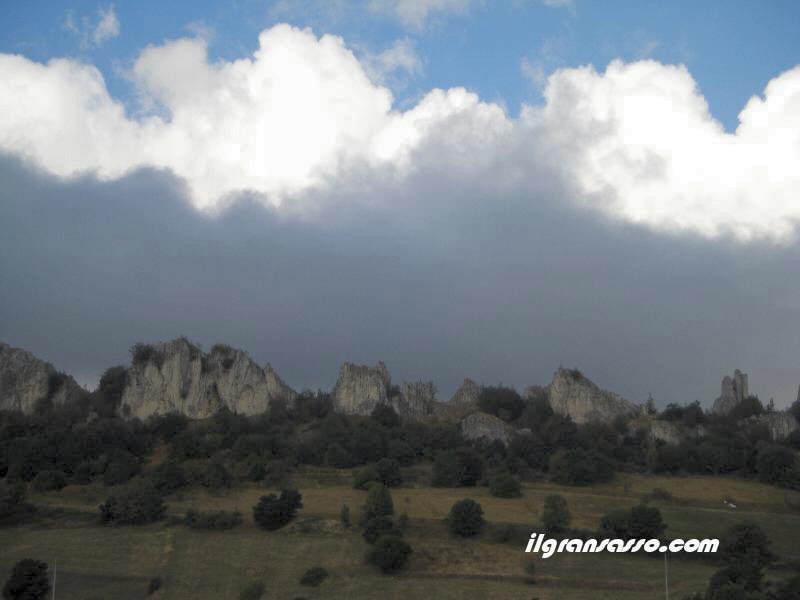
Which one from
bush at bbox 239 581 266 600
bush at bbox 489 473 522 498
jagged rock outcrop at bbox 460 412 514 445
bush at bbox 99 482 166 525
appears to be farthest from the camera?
jagged rock outcrop at bbox 460 412 514 445

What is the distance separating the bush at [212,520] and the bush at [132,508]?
286cm

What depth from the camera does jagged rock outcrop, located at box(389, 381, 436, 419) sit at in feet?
406

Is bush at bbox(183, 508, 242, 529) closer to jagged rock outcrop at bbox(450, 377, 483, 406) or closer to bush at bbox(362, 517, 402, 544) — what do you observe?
bush at bbox(362, 517, 402, 544)

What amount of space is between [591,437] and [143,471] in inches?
1966

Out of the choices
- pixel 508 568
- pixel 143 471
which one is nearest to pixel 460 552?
pixel 508 568

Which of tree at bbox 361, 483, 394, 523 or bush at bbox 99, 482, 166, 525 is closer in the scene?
tree at bbox 361, 483, 394, 523

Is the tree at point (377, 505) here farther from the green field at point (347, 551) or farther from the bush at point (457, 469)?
the bush at point (457, 469)

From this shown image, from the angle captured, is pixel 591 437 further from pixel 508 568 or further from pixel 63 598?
pixel 63 598

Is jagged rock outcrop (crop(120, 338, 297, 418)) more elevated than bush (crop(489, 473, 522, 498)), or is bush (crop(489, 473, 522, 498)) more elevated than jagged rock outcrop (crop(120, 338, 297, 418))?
jagged rock outcrop (crop(120, 338, 297, 418))

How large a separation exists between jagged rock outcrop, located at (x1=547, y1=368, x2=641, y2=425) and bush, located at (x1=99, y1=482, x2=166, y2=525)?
58518 millimetres

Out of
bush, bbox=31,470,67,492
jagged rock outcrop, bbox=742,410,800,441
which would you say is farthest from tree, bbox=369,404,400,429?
jagged rock outcrop, bbox=742,410,800,441

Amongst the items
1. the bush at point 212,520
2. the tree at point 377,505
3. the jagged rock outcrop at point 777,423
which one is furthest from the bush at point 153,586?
the jagged rock outcrop at point 777,423

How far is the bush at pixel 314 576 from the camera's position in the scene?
67125 mm

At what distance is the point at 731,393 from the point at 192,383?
229ft
